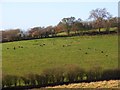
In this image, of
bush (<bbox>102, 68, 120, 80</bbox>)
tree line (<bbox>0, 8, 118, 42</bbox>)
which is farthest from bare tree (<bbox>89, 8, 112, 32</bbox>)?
bush (<bbox>102, 68, 120, 80</bbox>)

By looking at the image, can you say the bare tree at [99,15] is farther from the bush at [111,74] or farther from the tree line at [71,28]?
the bush at [111,74]

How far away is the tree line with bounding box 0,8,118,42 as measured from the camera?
147 ft

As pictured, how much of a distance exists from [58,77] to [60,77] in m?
0.16

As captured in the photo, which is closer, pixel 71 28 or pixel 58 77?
pixel 58 77

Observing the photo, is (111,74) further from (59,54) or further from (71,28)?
(71,28)

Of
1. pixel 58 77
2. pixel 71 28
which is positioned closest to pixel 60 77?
pixel 58 77

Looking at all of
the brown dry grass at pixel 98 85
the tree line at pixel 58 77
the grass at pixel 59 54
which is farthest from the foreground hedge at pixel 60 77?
the grass at pixel 59 54

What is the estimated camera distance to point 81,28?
5231 cm

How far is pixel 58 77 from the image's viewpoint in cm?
2253

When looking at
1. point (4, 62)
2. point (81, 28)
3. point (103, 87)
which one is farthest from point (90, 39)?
point (103, 87)

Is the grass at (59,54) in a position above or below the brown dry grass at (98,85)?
above

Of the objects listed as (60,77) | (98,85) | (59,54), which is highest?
(59,54)

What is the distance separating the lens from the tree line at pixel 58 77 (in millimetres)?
21395

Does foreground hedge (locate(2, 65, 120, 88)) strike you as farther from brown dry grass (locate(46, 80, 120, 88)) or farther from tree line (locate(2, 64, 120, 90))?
brown dry grass (locate(46, 80, 120, 88))
